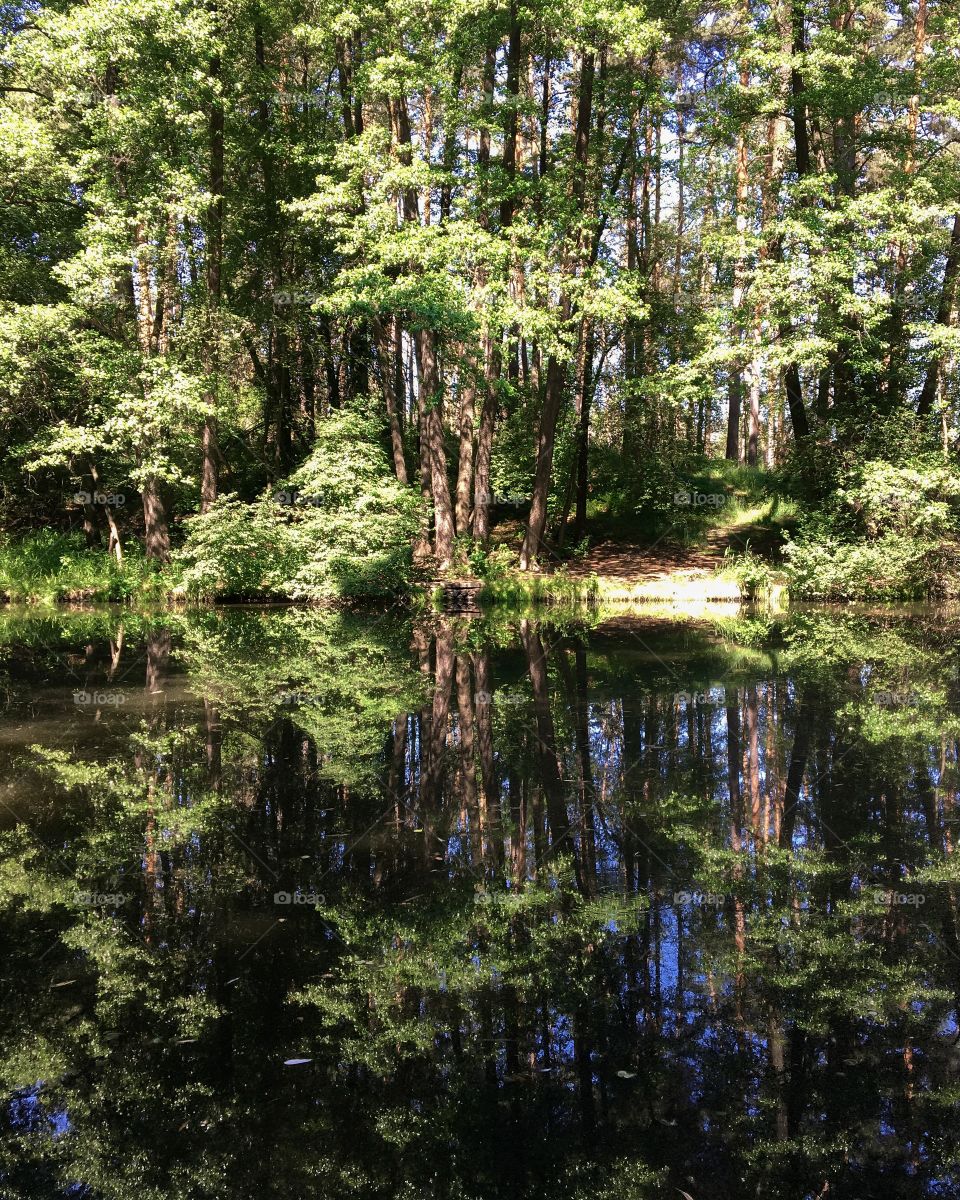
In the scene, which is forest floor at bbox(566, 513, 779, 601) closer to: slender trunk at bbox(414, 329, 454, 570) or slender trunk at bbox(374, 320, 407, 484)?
slender trunk at bbox(414, 329, 454, 570)

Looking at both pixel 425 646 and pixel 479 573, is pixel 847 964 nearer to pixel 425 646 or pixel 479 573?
pixel 425 646

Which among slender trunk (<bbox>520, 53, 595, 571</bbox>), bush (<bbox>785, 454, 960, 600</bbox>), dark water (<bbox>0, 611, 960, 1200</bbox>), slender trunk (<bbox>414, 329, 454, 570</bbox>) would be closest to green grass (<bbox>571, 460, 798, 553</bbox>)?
Answer: bush (<bbox>785, 454, 960, 600</bbox>)

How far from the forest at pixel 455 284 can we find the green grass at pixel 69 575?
94 millimetres

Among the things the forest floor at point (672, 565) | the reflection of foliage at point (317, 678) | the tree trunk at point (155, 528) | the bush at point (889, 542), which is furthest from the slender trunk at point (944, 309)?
the tree trunk at point (155, 528)

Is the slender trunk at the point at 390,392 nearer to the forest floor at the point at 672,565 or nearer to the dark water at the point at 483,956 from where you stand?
the forest floor at the point at 672,565

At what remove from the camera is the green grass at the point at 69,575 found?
19.7m

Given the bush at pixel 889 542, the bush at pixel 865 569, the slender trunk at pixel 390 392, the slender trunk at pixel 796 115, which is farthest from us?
the slender trunk at pixel 390 392

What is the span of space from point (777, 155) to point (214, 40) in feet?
48.5

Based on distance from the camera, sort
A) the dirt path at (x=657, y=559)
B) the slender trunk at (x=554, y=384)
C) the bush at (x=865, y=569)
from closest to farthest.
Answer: the bush at (x=865, y=569)
the slender trunk at (x=554, y=384)
the dirt path at (x=657, y=559)

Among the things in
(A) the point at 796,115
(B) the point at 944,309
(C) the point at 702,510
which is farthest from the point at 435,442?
(B) the point at 944,309

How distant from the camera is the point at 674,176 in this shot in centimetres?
2711

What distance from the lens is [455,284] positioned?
17406mm

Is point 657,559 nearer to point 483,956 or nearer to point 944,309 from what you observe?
point 944,309

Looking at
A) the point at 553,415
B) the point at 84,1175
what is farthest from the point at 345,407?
the point at 84,1175
